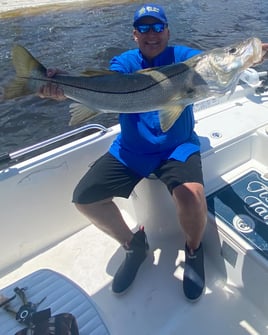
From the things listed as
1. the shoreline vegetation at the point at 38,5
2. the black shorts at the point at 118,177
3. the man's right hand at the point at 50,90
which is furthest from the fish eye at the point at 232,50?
the shoreline vegetation at the point at 38,5

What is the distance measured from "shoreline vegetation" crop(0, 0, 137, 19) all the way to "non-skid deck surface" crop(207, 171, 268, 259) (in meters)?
14.5

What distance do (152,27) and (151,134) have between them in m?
0.78

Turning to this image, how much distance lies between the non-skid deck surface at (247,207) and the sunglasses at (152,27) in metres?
1.37

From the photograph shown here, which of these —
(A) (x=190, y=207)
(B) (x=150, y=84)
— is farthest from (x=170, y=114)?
(A) (x=190, y=207)

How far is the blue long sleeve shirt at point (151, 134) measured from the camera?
274 centimetres

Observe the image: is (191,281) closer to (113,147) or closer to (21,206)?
(113,147)

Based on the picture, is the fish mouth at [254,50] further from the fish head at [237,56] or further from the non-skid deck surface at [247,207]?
the non-skid deck surface at [247,207]

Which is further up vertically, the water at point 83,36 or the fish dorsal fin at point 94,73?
the fish dorsal fin at point 94,73

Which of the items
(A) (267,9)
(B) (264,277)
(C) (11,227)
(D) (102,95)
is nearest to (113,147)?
(D) (102,95)

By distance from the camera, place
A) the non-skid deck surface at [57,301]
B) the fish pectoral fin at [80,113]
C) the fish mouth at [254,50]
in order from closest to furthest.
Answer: the non-skid deck surface at [57,301] → the fish mouth at [254,50] → the fish pectoral fin at [80,113]

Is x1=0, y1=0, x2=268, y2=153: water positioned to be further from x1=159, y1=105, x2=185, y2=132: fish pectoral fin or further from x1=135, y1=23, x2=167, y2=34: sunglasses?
x1=159, y1=105, x2=185, y2=132: fish pectoral fin

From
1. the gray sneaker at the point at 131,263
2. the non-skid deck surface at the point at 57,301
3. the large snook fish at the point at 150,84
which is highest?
the large snook fish at the point at 150,84

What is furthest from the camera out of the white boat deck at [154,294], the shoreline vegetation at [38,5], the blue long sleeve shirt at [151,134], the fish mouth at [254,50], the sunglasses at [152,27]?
the shoreline vegetation at [38,5]

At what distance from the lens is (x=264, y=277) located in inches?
94.8
